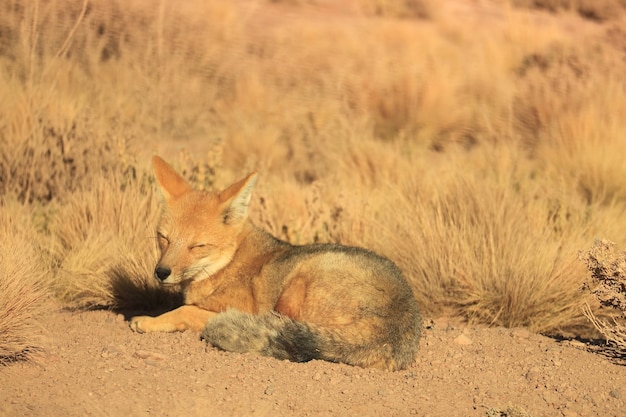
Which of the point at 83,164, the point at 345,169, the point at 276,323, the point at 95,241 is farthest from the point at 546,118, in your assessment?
the point at 276,323

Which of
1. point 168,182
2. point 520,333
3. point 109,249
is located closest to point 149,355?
point 168,182

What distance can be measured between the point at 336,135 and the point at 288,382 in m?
6.63

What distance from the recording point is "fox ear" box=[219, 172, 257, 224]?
5734 millimetres

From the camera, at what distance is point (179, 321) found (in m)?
5.75

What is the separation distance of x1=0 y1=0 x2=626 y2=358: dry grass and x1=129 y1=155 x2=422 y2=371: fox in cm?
99

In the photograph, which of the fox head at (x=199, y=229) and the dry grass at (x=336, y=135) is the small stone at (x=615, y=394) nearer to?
the dry grass at (x=336, y=135)

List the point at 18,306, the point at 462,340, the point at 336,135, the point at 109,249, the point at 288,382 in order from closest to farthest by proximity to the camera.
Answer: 1. the point at 288,382
2. the point at 18,306
3. the point at 462,340
4. the point at 109,249
5. the point at 336,135

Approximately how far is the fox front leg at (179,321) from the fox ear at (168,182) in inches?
29.3

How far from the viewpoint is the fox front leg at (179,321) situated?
5734 mm

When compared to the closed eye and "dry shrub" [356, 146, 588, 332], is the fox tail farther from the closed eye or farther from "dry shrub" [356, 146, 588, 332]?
"dry shrub" [356, 146, 588, 332]

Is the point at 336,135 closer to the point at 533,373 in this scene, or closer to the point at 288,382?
the point at 533,373

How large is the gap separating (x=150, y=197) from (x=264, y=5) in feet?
36.7

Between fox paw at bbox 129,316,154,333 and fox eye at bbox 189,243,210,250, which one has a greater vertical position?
fox eye at bbox 189,243,210,250

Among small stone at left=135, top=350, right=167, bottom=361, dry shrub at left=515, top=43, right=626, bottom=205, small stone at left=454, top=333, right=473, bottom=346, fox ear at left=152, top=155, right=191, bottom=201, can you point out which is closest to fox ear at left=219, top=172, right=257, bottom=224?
fox ear at left=152, top=155, right=191, bottom=201
